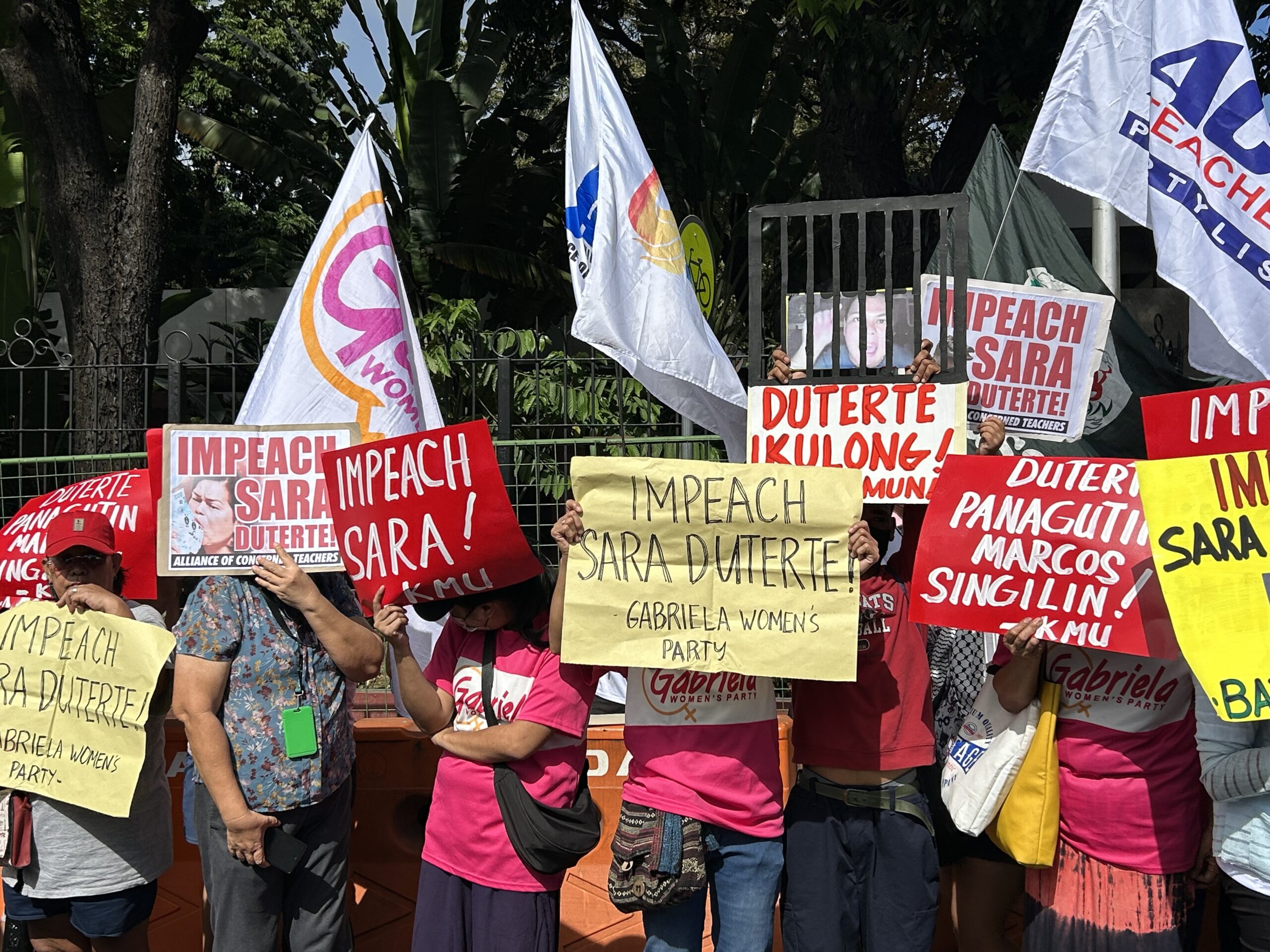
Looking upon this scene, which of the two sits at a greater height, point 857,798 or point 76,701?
point 76,701

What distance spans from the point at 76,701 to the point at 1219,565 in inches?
140

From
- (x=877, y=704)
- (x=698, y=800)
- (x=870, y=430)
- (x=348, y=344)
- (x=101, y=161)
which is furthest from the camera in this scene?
(x=101, y=161)

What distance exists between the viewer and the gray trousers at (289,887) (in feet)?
13.0

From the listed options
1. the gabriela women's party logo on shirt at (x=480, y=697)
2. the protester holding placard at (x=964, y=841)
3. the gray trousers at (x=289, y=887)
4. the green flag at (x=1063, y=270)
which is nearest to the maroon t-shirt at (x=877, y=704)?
the protester holding placard at (x=964, y=841)

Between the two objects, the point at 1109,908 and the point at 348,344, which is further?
the point at 348,344

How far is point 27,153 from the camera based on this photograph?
15.0m

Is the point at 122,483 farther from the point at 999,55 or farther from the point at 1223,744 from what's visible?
the point at 999,55

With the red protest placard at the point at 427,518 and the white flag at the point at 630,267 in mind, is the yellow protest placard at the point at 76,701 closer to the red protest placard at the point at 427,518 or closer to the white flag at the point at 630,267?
the red protest placard at the point at 427,518

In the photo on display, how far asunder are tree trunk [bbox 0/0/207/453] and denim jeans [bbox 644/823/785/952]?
697 centimetres

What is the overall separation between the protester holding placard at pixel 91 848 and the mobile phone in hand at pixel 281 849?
0.53 m

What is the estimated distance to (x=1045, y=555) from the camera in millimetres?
3617

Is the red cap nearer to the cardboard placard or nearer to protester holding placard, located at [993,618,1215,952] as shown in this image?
the cardboard placard

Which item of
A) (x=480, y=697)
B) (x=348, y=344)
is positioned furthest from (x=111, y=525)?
(x=480, y=697)

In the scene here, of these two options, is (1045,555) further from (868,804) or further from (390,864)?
(390,864)
